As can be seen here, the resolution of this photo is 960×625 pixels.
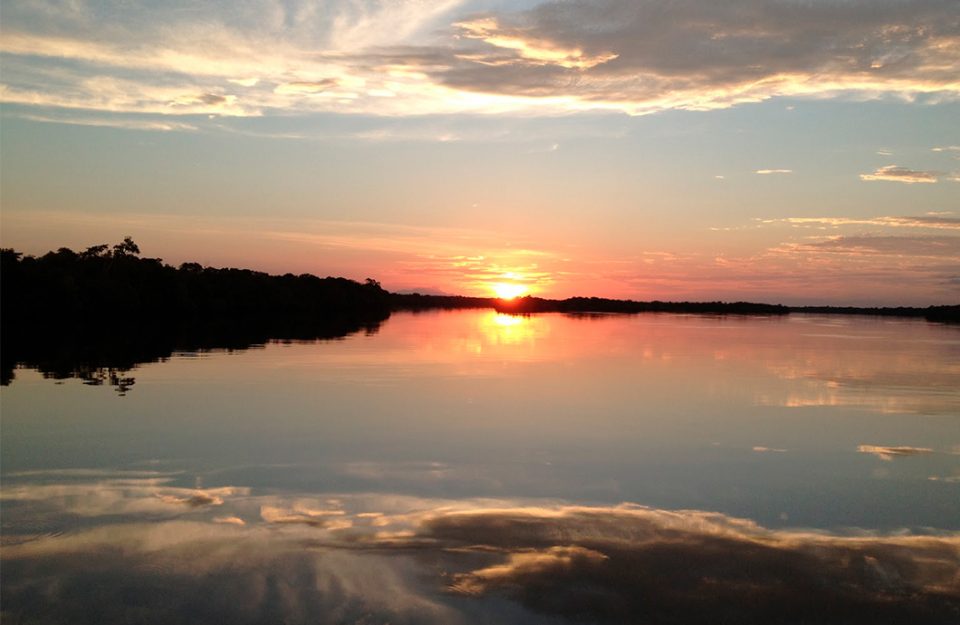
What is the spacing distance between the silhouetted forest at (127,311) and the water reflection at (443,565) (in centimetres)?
1498

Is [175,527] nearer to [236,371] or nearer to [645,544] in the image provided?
[645,544]

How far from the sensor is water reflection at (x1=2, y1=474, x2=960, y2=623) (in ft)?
25.2

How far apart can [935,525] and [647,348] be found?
35.0 meters

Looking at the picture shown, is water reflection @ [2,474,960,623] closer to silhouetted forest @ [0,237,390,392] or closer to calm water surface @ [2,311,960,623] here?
calm water surface @ [2,311,960,623]

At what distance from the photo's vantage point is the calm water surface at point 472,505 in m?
7.95

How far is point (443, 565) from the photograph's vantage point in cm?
887

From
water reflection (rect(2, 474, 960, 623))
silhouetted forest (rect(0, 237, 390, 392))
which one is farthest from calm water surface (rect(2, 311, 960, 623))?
silhouetted forest (rect(0, 237, 390, 392))

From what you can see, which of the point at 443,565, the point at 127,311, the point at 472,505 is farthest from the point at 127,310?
the point at 443,565

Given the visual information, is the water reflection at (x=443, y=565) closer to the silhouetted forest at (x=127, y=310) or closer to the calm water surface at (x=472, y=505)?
the calm water surface at (x=472, y=505)

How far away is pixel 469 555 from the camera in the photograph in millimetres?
9211

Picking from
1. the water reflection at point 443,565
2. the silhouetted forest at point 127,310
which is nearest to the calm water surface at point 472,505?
the water reflection at point 443,565

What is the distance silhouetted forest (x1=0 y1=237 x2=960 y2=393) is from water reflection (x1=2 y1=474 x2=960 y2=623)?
15.0 m

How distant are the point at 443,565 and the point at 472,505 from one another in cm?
261

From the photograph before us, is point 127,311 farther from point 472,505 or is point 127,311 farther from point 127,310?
point 472,505
